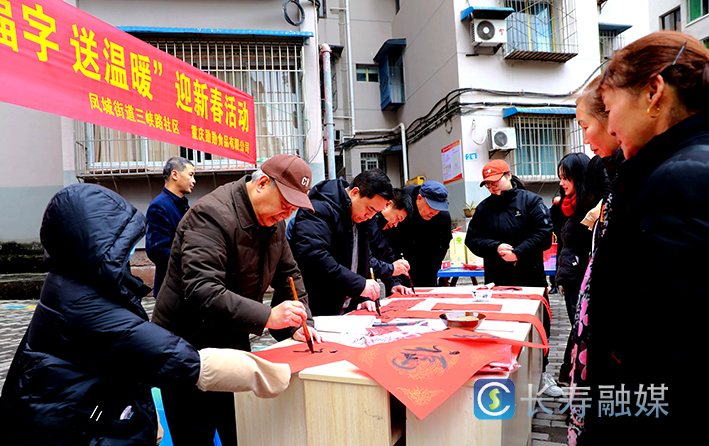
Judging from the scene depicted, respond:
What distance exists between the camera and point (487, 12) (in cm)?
829

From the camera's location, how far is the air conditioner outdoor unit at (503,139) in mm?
8328

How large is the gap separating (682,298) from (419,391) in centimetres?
76

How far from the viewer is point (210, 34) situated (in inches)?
242

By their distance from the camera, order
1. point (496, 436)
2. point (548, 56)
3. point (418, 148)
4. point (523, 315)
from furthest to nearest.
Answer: point (418, 148) < point (548, 56) < point (523, 315) < point (496, 436)

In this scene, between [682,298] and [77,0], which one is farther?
[77,0]

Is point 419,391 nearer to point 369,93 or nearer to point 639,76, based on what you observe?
point 639,76

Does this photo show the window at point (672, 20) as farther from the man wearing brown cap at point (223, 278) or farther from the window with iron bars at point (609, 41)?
the man wearing brown cap at point (223, 278)

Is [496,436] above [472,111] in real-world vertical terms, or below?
below

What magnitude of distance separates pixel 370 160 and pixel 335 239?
10087mm

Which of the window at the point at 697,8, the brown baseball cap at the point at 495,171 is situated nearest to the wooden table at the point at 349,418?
the brown baseball cap at the point at 495,171

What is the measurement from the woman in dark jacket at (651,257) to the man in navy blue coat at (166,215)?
9.47ft

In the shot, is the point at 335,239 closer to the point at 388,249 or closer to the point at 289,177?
the point at 289,177

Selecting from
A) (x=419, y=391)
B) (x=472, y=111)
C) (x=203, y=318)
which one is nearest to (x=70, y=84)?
(x=203, y=318)

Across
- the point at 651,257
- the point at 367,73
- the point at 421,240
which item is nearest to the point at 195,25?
the point at 421,240
